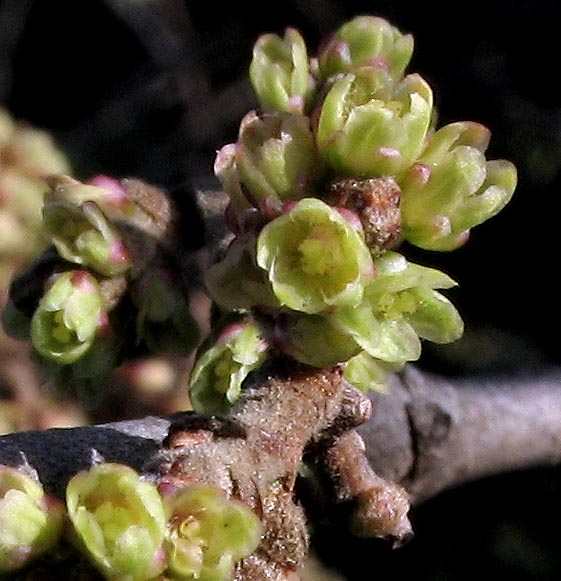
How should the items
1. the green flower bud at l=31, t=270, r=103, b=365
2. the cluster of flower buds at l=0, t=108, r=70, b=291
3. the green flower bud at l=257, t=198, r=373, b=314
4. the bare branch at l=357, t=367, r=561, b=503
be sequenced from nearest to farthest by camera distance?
the green flower bud at l=257, t=198, r=373, b=314, the green flower bud at l=31, t=270, r=103, b=365, the bare branch at l=357, t=367, r=561, b=503, the cluster of flower buds at l=0, t=108, r=70, b=291

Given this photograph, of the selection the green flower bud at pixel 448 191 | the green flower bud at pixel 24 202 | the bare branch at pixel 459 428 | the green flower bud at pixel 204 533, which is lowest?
the bare branch at pixel 459 428

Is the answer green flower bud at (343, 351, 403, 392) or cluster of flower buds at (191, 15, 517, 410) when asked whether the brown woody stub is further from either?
green flower bud at (343, 351, 403, 392)

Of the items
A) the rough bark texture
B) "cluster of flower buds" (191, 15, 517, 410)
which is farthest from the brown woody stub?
the rough bark texture

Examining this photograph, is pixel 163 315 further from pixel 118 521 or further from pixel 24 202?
pixel 24 202

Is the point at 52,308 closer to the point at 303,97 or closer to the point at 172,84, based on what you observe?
the point at 303,97

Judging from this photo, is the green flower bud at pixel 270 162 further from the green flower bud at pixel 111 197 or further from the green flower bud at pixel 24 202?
the green flower bud at pixel 24 202

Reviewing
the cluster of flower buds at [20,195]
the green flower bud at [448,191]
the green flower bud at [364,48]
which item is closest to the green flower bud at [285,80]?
the green flower bud at [364,48]

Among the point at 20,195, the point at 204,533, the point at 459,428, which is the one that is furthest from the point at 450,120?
the point at 204,533
